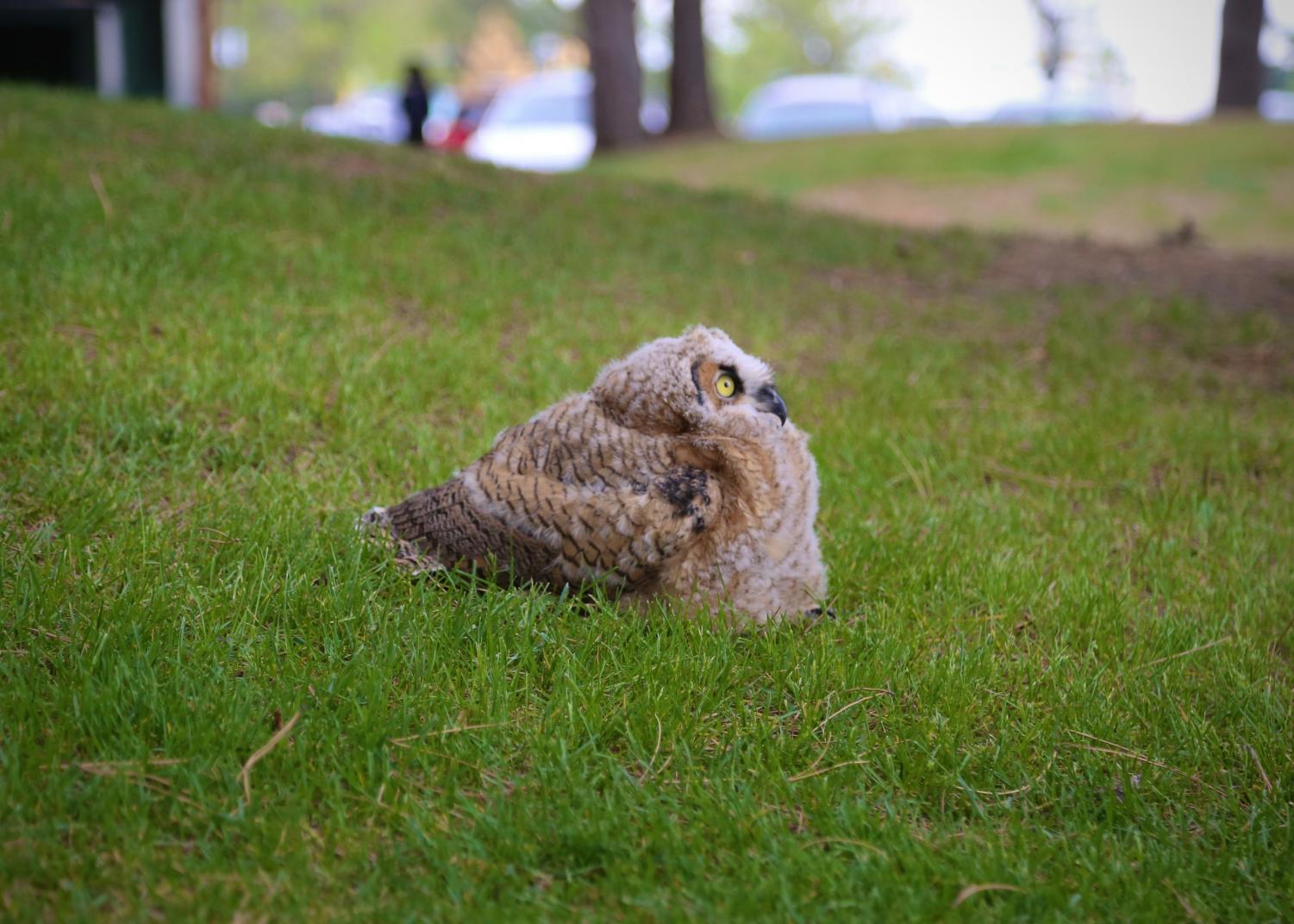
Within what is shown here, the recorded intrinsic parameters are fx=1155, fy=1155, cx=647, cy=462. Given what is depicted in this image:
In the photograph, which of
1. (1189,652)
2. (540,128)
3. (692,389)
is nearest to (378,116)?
(540,128)

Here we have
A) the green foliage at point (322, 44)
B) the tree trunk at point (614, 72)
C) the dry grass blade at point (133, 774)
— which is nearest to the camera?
the dry grass blade at point (133, 774)

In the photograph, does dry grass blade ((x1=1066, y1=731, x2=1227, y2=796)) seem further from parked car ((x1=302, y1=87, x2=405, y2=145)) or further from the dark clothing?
parked car ((x1=302, y1=87, x2=405, y2=145))

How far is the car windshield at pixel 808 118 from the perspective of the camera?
23.5 metres

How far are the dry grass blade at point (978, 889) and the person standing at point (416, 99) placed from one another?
15189 millimetres

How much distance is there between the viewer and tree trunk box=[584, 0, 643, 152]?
1917 centimetres

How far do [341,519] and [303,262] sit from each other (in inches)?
124

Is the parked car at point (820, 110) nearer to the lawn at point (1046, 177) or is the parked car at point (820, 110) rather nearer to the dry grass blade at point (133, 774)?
the lawn at point (1046, 177)

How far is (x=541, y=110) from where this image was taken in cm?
2375

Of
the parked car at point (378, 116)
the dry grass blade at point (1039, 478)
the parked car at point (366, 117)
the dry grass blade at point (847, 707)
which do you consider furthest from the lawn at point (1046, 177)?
the parked car at point (366, 117)

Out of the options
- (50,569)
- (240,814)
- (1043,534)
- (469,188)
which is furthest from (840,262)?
(240,814)

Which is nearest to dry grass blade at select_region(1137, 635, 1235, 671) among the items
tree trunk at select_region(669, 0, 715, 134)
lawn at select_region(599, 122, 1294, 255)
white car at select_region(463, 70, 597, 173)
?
lawn at select_region(599, 122, 1294, 255)

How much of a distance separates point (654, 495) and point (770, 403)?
0.53 m

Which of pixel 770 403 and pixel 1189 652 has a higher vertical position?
pixel 770 403

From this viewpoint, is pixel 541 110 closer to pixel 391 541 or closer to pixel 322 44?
pixel 391 541
